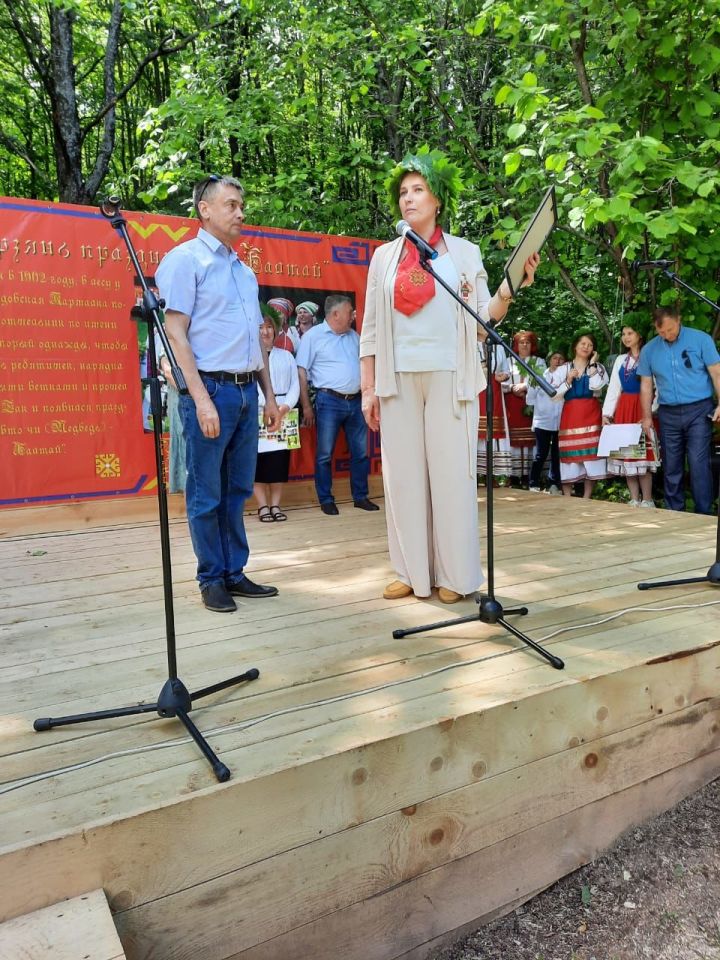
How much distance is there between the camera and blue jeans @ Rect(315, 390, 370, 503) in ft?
19.1

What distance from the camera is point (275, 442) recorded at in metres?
5.54

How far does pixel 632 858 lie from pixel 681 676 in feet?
2.00

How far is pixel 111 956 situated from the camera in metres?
1.29

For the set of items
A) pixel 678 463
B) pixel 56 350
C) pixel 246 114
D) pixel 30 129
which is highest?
pixel 30 129

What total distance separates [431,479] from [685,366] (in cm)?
341

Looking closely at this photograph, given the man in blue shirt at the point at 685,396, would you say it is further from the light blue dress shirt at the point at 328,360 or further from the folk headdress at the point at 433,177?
the folk headdress at the point at 433,177

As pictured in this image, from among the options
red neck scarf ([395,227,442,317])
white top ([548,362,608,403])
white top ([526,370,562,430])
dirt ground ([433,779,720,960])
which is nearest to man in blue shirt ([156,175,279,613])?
red neck scarf ([395,227,442,317])

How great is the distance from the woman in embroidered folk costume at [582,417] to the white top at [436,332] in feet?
13.0

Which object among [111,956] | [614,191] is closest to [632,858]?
[111,956]

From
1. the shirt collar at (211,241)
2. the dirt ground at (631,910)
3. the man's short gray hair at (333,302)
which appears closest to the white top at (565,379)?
the man's short gray hair at (333,302)

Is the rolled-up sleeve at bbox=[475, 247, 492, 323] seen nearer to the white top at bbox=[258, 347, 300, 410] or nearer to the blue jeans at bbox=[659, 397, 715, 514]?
the white top at bbox=[258, 347, 300, 410]

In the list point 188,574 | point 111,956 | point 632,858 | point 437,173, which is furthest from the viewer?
point 188,574

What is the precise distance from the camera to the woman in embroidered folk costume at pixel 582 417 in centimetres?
658

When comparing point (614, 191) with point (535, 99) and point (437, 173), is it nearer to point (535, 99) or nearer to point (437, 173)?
point (535, 99)
